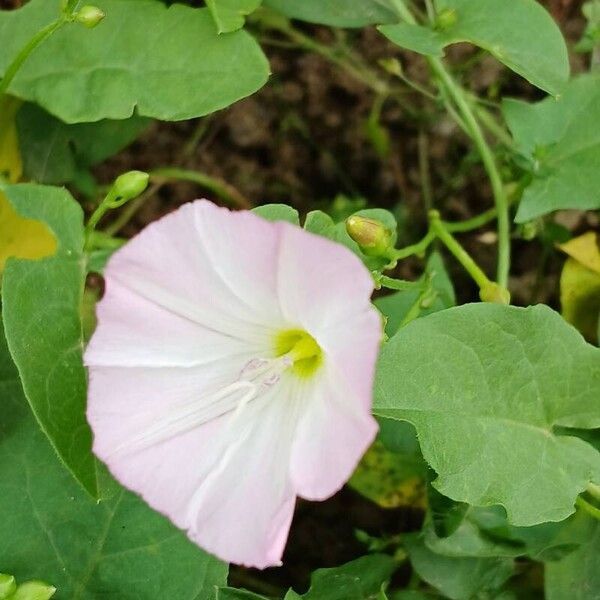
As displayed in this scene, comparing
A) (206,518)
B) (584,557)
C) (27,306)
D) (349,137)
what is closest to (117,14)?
(27,306)

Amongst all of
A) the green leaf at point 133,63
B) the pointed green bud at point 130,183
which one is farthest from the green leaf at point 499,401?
the green leaf at point 133,63

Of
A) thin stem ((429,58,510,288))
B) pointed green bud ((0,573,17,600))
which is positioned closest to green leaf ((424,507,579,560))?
thin stem ((429,58,510,288))

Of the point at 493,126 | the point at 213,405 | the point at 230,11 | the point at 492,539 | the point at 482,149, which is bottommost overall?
the point at 492,539

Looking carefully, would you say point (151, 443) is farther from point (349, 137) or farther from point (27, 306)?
point (349, 137)

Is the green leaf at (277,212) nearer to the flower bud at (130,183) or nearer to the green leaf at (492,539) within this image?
the flower bud at (130,183)

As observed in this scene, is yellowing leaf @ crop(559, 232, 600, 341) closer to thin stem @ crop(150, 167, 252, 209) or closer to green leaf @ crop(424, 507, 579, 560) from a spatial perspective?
green leaf @ crop(424, 507, 579, 560)

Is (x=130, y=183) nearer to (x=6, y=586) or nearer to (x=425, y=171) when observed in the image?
(x=6, y=586)

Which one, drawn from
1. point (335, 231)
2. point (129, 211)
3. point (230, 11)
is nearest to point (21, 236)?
point (129, 211)
